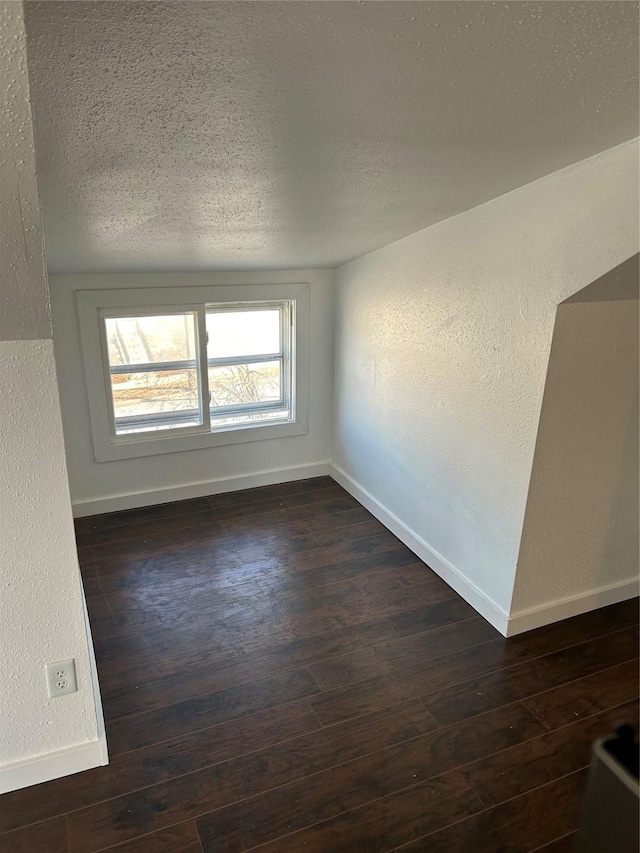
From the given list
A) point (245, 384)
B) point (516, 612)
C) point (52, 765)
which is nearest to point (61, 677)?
point (52, 765)

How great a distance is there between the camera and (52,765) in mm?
1817

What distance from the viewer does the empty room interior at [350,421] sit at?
1.14 meters

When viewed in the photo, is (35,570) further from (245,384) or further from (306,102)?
(245,384)

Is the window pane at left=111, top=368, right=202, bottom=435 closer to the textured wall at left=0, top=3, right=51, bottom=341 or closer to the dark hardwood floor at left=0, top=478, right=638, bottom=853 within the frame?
the dark hardwood floor at left=0, top=478, right=638, bottom=853

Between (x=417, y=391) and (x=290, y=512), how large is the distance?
A: 1.28 metres

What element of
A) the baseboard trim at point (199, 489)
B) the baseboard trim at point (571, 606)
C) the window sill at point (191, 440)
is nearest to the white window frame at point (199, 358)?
the window sill at point (191, 440)

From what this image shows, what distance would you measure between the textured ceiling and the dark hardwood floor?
1546mm

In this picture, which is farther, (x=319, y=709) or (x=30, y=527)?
(x=319, y=709)

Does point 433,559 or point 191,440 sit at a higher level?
point 191,440

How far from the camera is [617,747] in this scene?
18.3 inches

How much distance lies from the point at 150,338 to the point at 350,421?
4.76 ft

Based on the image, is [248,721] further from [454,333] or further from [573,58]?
[573,58]

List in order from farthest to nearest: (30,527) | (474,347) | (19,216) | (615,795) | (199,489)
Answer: (199,489) → (474,347) → (30,527) → (19,216) → (615,795)

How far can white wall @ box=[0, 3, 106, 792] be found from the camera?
1.23 meters
